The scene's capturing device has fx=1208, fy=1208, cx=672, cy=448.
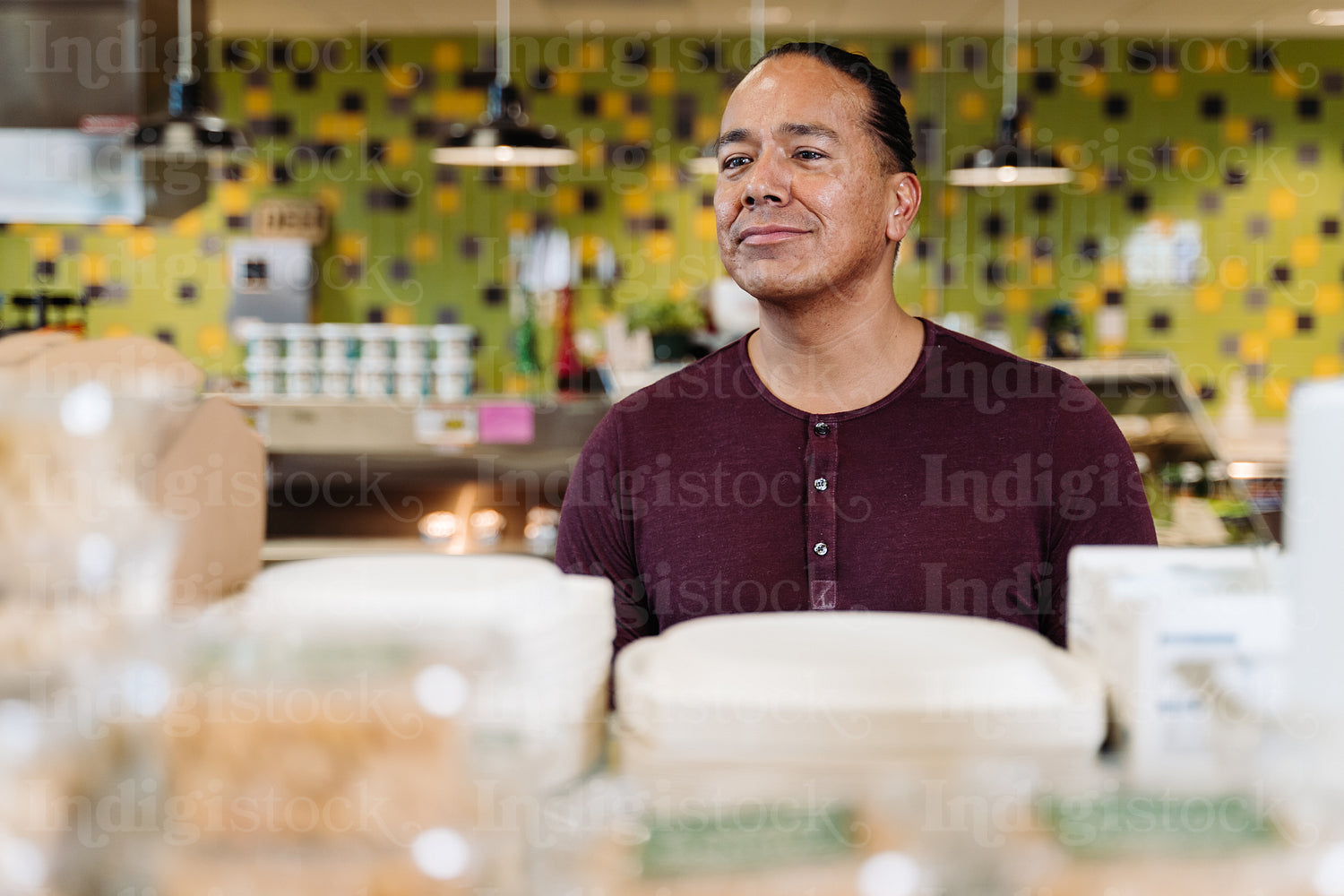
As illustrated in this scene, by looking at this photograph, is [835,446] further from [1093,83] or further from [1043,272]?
[1093,83]

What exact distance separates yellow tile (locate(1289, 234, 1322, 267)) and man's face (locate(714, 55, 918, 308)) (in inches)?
203

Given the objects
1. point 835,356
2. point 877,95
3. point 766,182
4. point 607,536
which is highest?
point 877,95

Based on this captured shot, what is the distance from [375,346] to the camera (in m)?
4.59

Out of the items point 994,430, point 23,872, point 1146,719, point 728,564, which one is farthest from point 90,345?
point 994,430

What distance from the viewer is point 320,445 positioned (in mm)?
4254

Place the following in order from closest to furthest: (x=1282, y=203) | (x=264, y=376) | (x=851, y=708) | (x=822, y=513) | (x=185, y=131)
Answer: (x=851, y=708) → (x=822, y=513) → (x=185, y=131) → (x=264, y=376) → (x=1282, y=203)

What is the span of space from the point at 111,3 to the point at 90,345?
3.98 m

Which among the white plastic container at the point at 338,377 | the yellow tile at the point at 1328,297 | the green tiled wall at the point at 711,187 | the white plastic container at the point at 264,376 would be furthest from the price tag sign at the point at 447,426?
the yellow tile at the point at 1328,297

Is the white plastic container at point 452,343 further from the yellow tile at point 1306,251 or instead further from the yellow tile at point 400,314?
the yellow tile at point 1306,251

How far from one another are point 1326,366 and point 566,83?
3.99 meters

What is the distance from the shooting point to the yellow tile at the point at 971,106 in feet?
19.7

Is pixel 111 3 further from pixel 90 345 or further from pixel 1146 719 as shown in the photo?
pixel 1146 719

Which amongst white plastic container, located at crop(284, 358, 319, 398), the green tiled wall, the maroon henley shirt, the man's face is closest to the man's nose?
the man's face

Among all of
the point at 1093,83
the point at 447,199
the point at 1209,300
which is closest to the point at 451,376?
the point at 447,199
